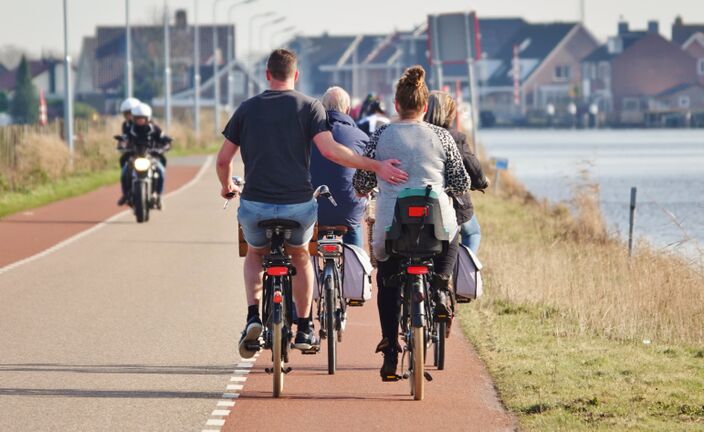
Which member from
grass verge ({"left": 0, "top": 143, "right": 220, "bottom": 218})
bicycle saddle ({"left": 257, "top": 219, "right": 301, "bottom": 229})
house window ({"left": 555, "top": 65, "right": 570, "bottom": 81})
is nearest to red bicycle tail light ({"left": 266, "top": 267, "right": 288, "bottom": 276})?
bicycle saddle ({"left": 257, "top": 219, "right": 301, "bottom": 229})

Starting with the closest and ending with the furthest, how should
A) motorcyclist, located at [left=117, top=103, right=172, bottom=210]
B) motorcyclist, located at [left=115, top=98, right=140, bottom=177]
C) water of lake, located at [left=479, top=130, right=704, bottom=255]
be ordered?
motorcyclist, located at [left=115, top=98, right=140, bottom=177]
motorcyclist, located at [left=117, top=103, right=172, bottom=210]
water of lake, located at [left=479, top=130, right=704, bottom=255]

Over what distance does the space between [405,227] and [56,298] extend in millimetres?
5495

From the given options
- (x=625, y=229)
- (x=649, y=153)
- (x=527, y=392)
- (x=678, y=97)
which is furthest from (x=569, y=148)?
(x=527, y=392)

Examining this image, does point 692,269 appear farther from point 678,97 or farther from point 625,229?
point 678,97

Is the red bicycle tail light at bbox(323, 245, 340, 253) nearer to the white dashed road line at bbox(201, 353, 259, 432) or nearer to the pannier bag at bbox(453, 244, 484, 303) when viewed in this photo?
the pannier bag at bbox(453, 244, 484, 303)

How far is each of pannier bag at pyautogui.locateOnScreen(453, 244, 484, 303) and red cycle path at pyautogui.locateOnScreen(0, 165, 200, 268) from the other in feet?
25.6

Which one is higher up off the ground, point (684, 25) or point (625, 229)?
point (684, 25)

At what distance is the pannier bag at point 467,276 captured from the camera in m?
9.17

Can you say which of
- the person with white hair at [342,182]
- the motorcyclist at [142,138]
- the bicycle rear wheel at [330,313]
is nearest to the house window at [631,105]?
the motorcyclist at [142,138]

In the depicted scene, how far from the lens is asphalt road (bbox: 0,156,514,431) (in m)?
7.84

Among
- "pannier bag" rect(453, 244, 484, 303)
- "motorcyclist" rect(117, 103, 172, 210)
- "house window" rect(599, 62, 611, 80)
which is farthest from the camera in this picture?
"house window" rect(599, 62, 611, 80)

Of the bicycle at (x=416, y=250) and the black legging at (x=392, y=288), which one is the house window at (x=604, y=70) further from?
the bicycle at (x=416, y=250)

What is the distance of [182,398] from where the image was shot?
27.6 ft

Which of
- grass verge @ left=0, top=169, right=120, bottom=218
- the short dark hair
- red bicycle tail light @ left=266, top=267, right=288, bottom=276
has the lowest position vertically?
grass verge @ left=0, top=169, right=120, bottom=218
